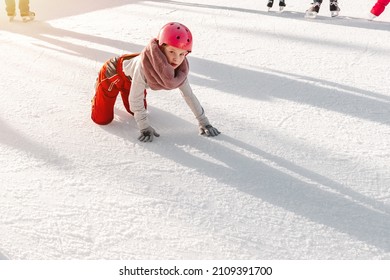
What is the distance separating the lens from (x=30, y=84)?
3.80 m

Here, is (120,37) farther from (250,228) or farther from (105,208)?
(250,228)

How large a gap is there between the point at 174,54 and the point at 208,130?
2.20ft

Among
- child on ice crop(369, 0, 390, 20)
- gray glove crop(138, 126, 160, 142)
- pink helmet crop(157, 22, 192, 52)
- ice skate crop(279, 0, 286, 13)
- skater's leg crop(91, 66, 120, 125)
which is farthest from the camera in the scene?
ice skate crop(279, 0, 286, 13)

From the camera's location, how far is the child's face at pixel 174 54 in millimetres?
2414

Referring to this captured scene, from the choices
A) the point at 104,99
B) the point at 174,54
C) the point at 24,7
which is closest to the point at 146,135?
the point at 104,99

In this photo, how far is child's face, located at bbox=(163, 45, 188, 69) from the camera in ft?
7.92

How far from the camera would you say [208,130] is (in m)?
2.91

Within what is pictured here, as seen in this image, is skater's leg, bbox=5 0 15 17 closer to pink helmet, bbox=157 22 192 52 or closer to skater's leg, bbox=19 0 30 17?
skater's leg, bbox=19 0 30 17

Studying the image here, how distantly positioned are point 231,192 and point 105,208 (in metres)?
0.69

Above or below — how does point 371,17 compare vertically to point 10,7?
above

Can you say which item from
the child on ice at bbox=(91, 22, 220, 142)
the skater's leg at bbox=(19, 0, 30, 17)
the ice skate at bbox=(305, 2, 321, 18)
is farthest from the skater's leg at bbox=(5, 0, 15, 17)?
the ice skate at bbox=(305, 2, 321, 18)

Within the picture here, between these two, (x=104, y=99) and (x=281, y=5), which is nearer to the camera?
(x=104, y=99)

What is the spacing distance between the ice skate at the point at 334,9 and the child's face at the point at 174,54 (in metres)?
4.13

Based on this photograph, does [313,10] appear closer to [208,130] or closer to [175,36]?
[208,130]
